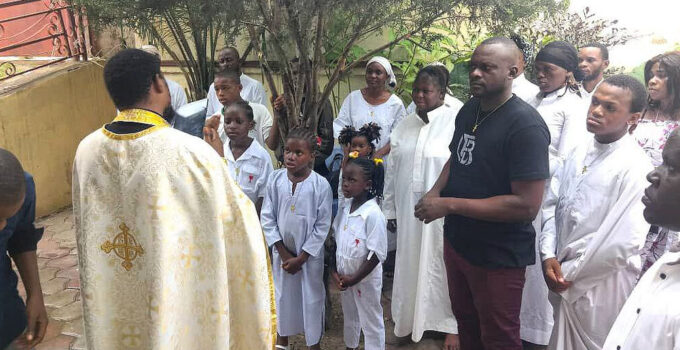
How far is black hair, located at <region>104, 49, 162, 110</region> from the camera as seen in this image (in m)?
2.06

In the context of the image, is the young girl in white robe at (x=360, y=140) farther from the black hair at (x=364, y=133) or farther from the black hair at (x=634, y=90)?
the black hair at (x=634, y=90)

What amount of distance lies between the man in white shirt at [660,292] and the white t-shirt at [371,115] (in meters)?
3.10

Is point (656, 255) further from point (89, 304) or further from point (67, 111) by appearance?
point (67, 111)

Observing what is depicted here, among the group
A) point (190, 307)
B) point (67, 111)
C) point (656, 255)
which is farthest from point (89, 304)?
point (67, 111)

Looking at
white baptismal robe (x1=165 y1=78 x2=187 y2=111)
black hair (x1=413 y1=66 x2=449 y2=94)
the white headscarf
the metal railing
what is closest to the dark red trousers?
black hair (x1=413 y1=66 x2=449 y2=94)

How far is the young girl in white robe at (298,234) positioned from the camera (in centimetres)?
349

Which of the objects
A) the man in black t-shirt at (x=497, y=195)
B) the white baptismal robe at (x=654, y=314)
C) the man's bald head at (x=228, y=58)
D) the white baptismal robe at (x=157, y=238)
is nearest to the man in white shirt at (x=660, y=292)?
the white baptismal robe at (x=654, y=314)

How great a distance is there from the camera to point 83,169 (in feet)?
6.95

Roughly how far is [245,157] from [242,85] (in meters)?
1.70

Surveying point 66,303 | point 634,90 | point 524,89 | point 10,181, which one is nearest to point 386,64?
point 524,89

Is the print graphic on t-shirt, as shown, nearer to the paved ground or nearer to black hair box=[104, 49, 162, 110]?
Answer: black hair box=[104, 49, 162, 110]

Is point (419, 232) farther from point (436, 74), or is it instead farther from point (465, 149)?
point (465, 149)

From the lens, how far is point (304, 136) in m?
3.46

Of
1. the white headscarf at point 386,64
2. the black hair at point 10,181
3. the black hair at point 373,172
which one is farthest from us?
the white headscarf at point 386,64
